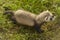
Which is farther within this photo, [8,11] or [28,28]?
A: [8,11]

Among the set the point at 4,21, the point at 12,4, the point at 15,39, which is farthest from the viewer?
the point at 12,4

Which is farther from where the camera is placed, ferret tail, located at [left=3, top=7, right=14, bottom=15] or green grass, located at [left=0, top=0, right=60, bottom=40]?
ferret tail, located at [left=3, top=7, right=14, bottom=15]

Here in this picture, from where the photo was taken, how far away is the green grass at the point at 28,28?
4.44 m

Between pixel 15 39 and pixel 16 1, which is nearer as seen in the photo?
pixel 15 39

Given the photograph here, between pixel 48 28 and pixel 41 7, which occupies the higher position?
pixel 41 7

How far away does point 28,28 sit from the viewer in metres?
4.58

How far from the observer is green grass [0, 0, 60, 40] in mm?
4438

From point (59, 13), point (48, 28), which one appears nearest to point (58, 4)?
point (59, 13)

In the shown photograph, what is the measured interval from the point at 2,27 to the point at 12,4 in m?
0.65

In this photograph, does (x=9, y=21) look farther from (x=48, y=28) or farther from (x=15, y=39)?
(x=48, y=28)

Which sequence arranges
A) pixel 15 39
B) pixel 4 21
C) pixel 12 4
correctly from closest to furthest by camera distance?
pixel 15 39
pixel 4 21
pixel 12 4

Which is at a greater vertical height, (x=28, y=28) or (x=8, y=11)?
(x=8, y=11)

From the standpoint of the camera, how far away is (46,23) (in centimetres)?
473

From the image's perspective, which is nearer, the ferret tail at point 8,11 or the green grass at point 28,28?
the green grass at point 28,28
